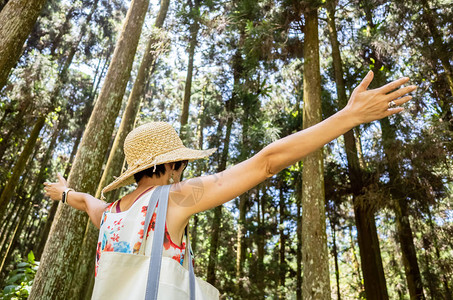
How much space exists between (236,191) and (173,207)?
308mm

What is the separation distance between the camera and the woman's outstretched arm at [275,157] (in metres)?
1.48

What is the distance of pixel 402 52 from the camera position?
1172 centimetres

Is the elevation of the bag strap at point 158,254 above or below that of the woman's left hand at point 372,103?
below

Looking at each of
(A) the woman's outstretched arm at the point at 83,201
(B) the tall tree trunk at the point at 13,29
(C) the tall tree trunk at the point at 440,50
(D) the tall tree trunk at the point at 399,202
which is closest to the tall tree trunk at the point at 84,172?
(B) the tall tree trunk at the point at 13,29

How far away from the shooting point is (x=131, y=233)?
4.99 ft

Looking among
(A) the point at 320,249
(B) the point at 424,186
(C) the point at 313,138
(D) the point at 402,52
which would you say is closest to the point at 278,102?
(D) the point at 402,52

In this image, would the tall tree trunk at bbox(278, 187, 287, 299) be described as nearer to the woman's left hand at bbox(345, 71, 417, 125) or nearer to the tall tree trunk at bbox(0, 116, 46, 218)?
the tall tree trunk at bbox(0, 116, 46, 218)

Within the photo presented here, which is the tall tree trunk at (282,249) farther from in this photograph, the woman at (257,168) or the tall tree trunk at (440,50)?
the woman at (257,168)

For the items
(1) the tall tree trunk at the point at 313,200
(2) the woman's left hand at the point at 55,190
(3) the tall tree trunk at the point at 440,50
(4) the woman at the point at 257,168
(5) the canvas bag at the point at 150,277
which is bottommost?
(5) the canvas bag at the point at 150,277

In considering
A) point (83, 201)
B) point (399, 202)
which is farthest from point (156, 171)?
point (399, 202)

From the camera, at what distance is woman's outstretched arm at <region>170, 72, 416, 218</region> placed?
1479 millimetres

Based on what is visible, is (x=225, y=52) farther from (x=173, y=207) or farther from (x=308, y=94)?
(x=173, y=207)

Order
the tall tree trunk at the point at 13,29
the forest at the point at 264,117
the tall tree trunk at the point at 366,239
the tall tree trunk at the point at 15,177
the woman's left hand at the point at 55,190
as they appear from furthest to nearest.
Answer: the tall tree trunk at the point at 15,177 < the tall tree trunk at the point at 366,239 < the forest at the point at 264,117 < the tall tree trunk at the point at 13,29 < the woman's left hand at the point at 55,190

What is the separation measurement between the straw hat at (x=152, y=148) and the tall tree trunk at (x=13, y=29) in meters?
2.84
